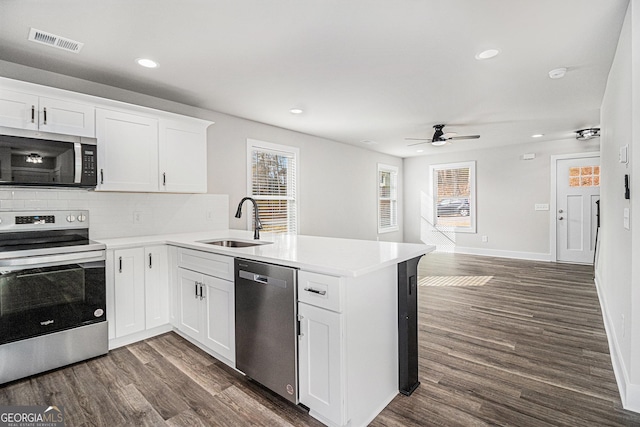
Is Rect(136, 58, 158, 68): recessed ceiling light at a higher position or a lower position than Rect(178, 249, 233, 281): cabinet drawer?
higher

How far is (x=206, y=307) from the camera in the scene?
264 centimetres

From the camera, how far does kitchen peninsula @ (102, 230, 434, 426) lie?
1.72 m

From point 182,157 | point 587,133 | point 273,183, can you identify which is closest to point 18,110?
point 182,157

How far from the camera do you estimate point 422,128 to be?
17.5ft

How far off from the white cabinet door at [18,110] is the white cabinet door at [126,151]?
17.0 inches

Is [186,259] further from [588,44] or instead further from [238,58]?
[588,44]

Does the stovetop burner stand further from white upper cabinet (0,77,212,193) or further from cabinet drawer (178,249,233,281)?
cabinet drawer (178,249,233,281)

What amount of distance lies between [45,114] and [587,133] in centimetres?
739

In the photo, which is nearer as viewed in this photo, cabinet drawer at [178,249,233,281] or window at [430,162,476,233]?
cabinet drawer at [178,249,233,281]

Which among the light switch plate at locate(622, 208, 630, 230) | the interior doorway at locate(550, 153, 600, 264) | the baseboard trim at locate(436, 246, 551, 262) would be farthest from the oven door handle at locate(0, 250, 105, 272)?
the interior doorway at locate(550, 153, 600, 264)

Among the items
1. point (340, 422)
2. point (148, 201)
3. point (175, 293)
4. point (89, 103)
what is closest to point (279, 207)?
point (148, 201)

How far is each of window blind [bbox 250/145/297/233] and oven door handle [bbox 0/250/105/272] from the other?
234cm

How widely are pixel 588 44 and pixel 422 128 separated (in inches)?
110

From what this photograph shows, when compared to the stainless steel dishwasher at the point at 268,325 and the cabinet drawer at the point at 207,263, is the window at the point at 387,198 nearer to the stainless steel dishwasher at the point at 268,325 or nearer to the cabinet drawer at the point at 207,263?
the cabinet drawer at the point at 207,263
